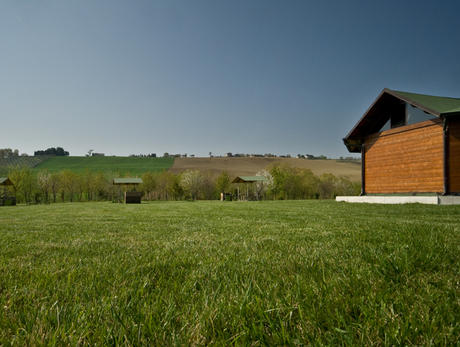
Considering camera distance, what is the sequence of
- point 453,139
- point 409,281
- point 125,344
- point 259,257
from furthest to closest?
point 453,139 → point 259,257 → point 409,281 → point 125,344

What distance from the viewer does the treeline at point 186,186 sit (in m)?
56.4

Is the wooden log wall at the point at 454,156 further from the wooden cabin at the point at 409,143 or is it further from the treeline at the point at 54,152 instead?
the treeline at the point at 54,152

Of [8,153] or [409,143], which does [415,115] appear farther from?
[8,153]

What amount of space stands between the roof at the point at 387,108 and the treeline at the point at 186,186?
3675 centimetres

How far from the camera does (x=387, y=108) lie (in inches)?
694

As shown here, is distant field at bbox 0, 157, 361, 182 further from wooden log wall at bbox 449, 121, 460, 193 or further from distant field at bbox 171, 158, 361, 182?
wooden log wall at bbox 449, 121, 460, 193

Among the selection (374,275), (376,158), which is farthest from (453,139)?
(374,275)

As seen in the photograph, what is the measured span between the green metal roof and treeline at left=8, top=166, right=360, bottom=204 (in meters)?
39.9

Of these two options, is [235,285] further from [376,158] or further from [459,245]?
[376,158]

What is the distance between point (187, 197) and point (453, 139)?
182ft

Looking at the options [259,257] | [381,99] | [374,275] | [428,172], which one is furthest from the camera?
[381,99]

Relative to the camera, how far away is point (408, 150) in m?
15.6

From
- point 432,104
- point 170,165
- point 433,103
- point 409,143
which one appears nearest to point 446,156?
point 409,143

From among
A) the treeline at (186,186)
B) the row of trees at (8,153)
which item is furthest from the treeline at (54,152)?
the treeline at (186,186)
